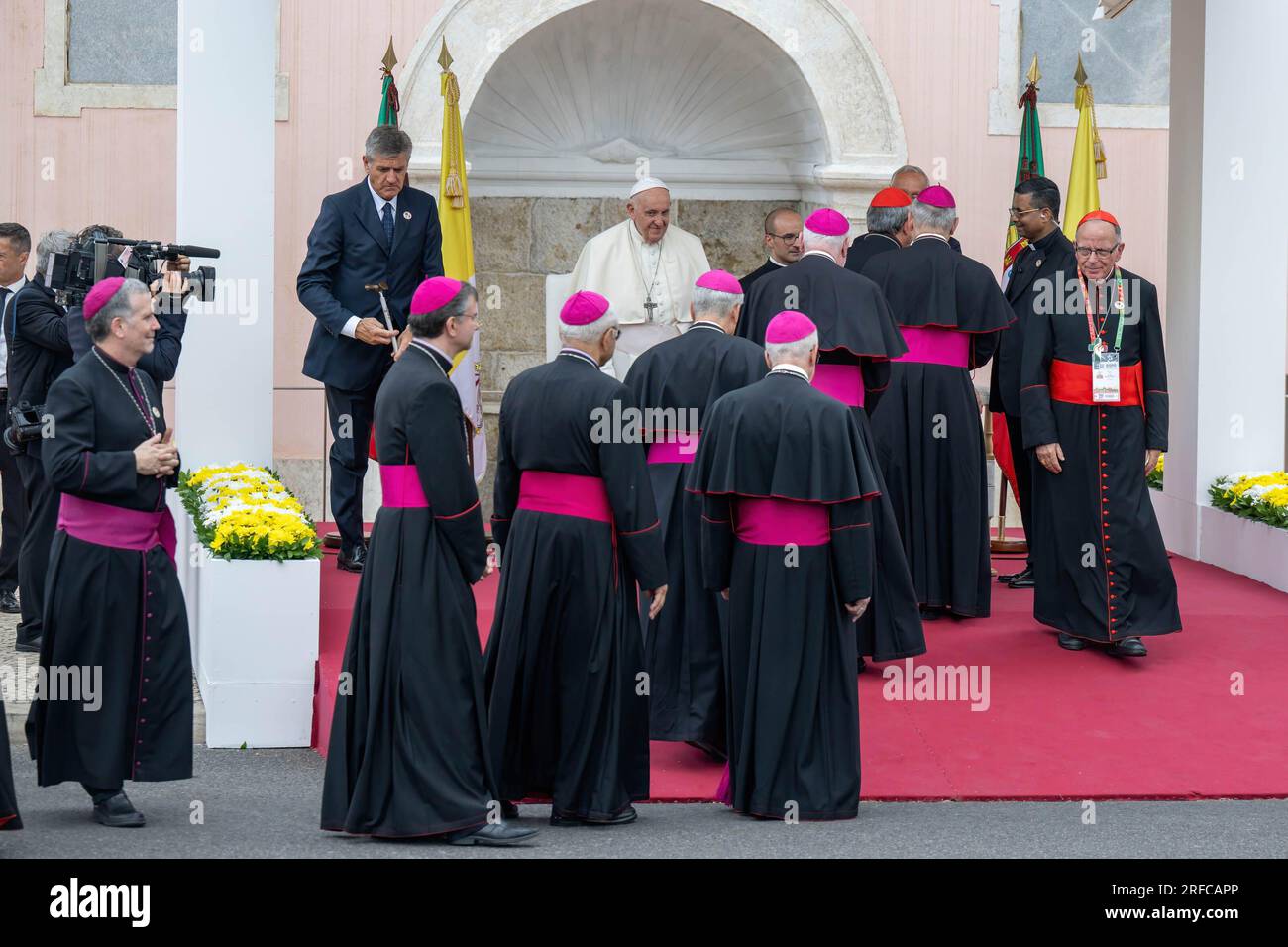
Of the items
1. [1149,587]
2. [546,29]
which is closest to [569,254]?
[546,29]

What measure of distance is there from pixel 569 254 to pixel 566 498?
6.51m

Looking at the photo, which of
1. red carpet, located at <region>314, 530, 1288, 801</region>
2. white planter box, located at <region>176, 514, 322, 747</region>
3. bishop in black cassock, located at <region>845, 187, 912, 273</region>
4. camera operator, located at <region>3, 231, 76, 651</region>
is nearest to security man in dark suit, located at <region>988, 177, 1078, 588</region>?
bishop in black cassock, located at <region>845, 187, 912, 273</region>

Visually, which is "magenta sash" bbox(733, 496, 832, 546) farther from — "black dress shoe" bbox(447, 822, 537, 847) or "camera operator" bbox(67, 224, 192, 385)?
"camera operator" bbox(67, 224, 192, 385)

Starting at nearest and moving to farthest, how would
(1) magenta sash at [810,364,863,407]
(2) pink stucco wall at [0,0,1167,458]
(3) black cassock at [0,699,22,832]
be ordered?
(3) black cassock at [0,699,22,832], (1) magenta sash at [810,364,863,407], (2) pink stucco wall at [0,0,1167,458]

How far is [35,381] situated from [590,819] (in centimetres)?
354

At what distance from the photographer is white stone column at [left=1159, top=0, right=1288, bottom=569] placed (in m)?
9.55

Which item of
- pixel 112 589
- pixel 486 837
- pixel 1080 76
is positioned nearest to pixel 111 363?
pixel 112 589

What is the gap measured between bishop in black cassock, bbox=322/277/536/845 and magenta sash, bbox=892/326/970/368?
3.31 metres

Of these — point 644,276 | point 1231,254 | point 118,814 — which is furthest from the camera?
point 1231,254

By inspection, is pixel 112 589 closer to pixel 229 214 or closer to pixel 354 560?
pixel 354 560

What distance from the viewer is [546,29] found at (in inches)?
456

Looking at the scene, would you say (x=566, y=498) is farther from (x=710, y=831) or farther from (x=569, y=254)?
(x=569, y=254)

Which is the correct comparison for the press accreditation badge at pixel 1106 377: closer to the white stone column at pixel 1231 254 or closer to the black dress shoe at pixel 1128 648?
the black dress shoe at pixel 1128 648

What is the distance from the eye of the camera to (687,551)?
269 inches
